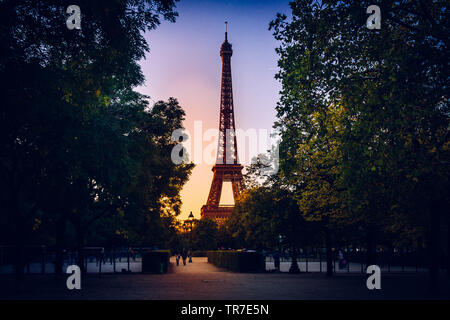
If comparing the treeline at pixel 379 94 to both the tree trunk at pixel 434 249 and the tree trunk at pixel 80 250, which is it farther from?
the tree trunk at pixel 80 250

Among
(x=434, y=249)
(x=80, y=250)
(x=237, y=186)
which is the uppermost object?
(x=237, y=186)

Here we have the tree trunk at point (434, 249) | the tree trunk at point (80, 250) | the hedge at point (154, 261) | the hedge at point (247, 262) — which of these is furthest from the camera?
the hedge at point (247, 262)

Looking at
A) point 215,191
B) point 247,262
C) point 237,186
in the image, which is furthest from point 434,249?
point 215,191

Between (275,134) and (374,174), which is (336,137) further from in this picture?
(275,134)

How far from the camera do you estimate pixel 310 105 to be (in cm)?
1695

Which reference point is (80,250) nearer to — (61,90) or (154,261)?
(154,261)

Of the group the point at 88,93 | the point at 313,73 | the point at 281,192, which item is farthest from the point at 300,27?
the point at 281,192

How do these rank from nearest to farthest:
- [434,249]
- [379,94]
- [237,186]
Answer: [379,94] → [434,249] → [237,186]

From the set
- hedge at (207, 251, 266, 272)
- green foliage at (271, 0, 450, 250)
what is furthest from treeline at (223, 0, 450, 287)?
hedge at (207, 251, 266, 272)

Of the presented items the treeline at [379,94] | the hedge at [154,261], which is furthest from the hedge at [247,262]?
the treeline at [379,94]

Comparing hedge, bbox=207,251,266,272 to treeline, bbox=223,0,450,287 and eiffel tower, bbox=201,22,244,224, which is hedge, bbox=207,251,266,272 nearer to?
treeline, bbox=223,0,450,287

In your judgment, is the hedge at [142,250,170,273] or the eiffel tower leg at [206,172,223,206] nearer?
the hedge at [142,250,170,273]

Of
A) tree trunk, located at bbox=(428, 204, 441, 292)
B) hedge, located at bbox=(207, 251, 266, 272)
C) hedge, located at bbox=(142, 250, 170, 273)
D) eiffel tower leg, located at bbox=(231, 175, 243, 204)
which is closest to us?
tree trunk, located at bbox=(428, 204, 441, 292)
